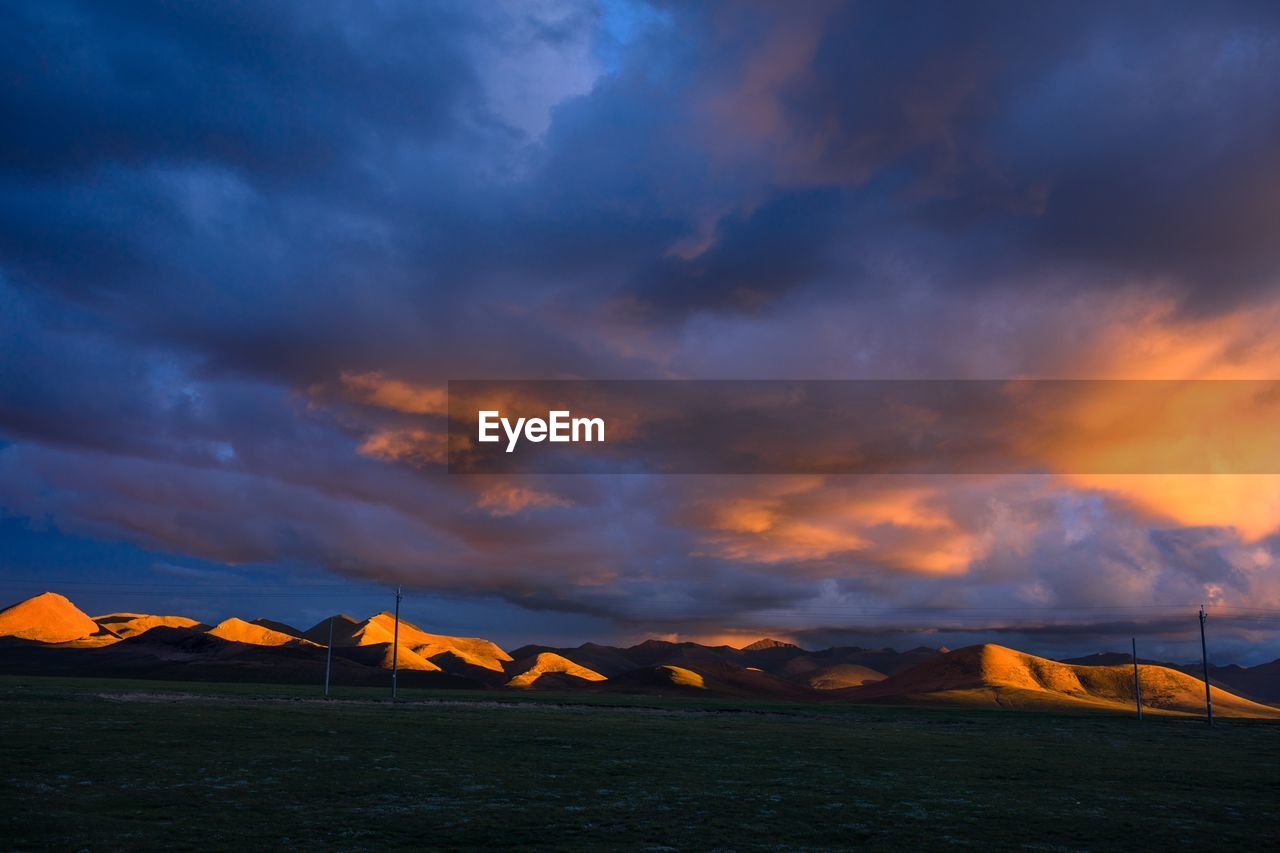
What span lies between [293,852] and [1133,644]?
12647cm

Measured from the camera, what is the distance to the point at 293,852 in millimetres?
20375

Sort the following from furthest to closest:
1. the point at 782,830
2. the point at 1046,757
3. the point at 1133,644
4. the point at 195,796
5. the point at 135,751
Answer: the point at 1133,644
the point at 1046,757
the point at 135,751
the point at 195,796
the point at 782,830

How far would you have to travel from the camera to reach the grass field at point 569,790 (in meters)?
23.4

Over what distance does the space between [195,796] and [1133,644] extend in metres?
125

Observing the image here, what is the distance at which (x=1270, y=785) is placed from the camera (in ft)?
130

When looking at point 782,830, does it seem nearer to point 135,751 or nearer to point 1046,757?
point 135,751

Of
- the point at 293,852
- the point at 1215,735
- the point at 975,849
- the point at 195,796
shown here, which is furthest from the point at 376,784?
the point at 1215,735

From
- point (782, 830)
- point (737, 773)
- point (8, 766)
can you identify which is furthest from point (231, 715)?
point (782, 830)

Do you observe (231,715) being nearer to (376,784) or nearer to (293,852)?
(376,784)

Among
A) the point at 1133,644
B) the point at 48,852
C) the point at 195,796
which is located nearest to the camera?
the point at 48,852

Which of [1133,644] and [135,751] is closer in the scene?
[135,751]

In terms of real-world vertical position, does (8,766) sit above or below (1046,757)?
Answer: above

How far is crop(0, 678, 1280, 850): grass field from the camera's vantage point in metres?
23.4

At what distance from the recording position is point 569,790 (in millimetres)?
31859
